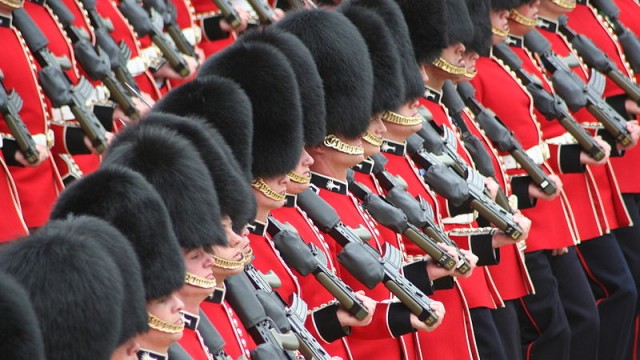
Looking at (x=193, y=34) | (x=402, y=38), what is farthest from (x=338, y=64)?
(x=193, y=34)

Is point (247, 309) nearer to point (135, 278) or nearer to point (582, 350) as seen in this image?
point (135, 278)

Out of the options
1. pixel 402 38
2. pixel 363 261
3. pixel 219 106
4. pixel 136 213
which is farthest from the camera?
pixel 402 38

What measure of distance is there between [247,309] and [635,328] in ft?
13.2

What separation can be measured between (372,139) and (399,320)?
663mm

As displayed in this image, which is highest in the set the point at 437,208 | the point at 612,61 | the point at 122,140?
the point at 122,140

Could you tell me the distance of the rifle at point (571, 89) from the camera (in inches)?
307

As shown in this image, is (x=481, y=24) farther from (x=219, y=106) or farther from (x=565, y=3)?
(x=219, y=106)

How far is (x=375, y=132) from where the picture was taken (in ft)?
19.3

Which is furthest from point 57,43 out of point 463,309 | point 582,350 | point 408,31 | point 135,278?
point 582,350

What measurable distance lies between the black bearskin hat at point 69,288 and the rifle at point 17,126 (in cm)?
189

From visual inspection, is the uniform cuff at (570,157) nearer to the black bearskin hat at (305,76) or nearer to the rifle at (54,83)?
the black bearskin hat at (305,76)

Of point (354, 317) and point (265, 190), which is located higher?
point (265, 190)

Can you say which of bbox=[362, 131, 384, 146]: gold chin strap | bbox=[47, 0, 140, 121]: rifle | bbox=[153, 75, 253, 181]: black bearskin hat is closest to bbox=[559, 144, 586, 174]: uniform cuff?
bbox=[362, 131, 384, 146]: gold chin strap

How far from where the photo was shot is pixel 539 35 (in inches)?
308
